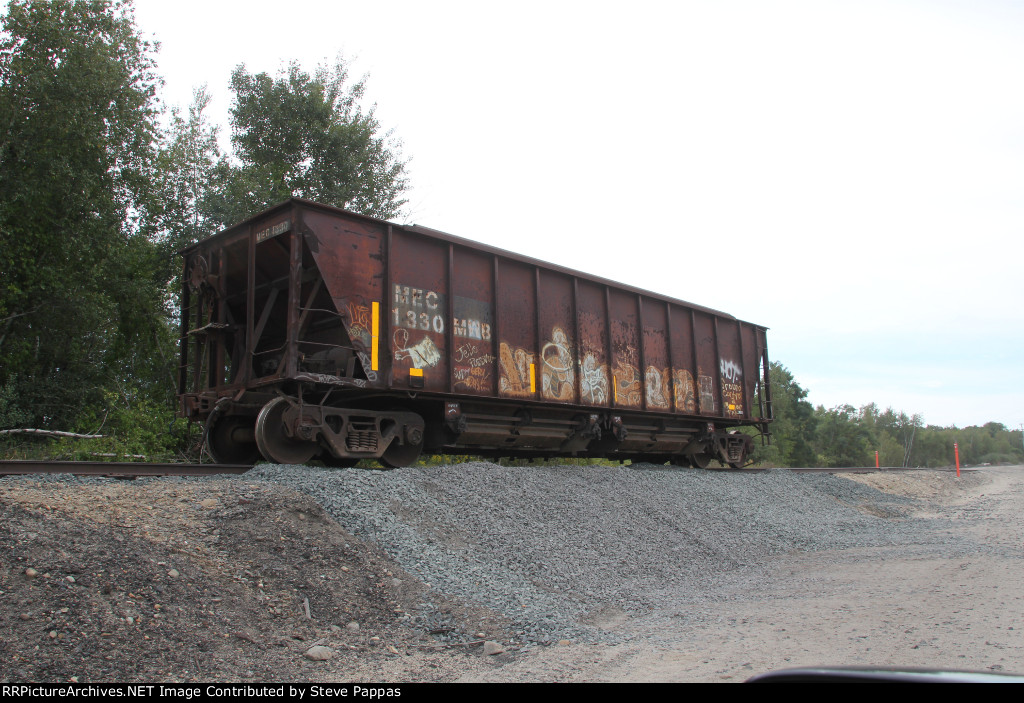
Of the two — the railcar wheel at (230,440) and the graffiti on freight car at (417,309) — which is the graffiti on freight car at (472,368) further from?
the railcar wheel at (230,440)

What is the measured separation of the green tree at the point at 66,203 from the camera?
16344mm

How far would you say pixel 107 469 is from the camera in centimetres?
681

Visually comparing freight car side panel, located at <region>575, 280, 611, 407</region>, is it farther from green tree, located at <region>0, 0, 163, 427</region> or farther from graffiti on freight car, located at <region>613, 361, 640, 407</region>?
green tree, located at <region>0, 0, 163, 427</region>

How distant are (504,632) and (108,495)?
322cm

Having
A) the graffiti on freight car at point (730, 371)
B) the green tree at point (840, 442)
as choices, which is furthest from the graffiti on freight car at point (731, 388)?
the green tree at point (840, 442)

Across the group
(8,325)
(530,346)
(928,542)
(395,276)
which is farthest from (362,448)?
(8,325)

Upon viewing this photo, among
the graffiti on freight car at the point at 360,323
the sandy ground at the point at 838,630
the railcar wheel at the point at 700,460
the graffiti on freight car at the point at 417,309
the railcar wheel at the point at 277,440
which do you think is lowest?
the sandy ground at the point at 838,630

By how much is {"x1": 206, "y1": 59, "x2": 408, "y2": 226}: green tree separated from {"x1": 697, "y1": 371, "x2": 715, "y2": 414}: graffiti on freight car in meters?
12.4

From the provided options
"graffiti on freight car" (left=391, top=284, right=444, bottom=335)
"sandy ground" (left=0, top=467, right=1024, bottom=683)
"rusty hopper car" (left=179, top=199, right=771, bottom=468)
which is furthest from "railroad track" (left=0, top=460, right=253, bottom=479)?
"graffiti on freight car" (left=391, top=284, right=444, bottom=335)

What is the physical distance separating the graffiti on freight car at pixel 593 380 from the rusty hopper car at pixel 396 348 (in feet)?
0.08

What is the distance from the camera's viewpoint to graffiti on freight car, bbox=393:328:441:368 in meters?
8.95

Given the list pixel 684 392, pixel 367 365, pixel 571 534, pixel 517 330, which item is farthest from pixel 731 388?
pixel 367 365

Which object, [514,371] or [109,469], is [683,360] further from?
[109,469]
